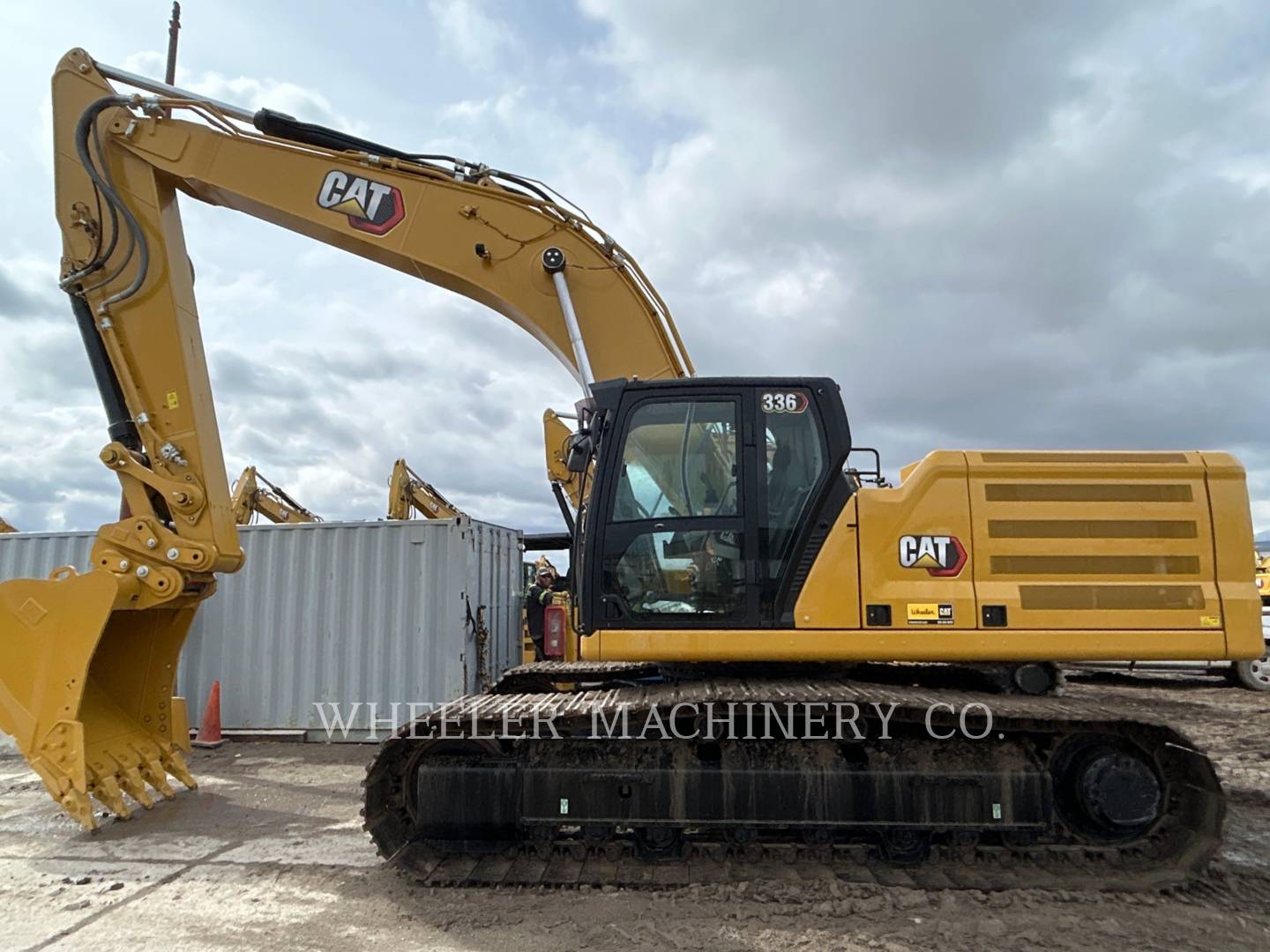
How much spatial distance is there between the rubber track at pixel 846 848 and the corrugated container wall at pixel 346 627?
428 cm

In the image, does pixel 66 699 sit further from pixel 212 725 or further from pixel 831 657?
pixel 831 657

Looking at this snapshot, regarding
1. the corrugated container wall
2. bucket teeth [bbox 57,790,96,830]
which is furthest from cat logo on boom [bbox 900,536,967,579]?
the corrugated container wall

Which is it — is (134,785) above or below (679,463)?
→ below

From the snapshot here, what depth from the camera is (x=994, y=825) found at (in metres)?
4.34

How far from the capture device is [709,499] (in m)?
4.46

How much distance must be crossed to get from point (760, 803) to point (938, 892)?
0.97 meters

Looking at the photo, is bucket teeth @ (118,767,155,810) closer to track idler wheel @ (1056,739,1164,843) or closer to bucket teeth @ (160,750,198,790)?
bucket teeth @ (160,750,198,790)

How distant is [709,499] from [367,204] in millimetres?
3390

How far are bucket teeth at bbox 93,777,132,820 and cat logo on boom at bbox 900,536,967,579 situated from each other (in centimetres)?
519

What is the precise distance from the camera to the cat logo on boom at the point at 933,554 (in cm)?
443

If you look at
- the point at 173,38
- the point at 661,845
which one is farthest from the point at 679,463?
the point at 173,38

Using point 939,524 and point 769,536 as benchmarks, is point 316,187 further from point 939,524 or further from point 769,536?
point 939,524

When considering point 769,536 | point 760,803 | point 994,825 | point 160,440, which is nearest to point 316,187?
point 160,440

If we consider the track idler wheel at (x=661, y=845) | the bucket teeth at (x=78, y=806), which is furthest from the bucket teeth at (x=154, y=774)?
the track idler wheel at (x=661, y=845)
